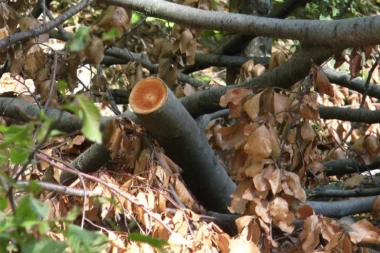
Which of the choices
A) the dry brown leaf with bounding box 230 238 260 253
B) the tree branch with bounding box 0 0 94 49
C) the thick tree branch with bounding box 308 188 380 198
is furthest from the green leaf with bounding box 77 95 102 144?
the thick tree branch with bounding box 308 188 380 198

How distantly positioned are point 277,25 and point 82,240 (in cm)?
139

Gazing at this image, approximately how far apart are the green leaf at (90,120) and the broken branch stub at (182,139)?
40.9 inches

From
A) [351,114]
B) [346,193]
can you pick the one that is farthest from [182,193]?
[351,114]

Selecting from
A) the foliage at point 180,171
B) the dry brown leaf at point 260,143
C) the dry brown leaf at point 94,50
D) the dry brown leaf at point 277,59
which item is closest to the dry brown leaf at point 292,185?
the foliage at point 180,171

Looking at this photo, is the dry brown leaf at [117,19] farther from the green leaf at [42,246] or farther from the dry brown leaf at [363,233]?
the green leaf at [42,246]

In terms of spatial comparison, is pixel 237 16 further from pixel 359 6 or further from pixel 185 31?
pixel 359 6

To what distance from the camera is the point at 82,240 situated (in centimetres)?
107

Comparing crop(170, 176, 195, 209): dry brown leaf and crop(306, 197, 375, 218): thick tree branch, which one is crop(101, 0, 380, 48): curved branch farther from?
crop(306, 197, 375, 218): thick tree branch

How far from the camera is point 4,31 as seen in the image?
2.90 metres

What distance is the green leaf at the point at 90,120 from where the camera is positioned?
3.52 feet

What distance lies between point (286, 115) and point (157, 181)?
498mm

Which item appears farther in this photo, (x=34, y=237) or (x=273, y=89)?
(x=273, y=89)

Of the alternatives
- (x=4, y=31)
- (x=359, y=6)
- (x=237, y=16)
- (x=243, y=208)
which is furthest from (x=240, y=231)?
(x=359, y=6)

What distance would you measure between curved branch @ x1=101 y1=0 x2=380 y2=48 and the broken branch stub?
0.35 m
